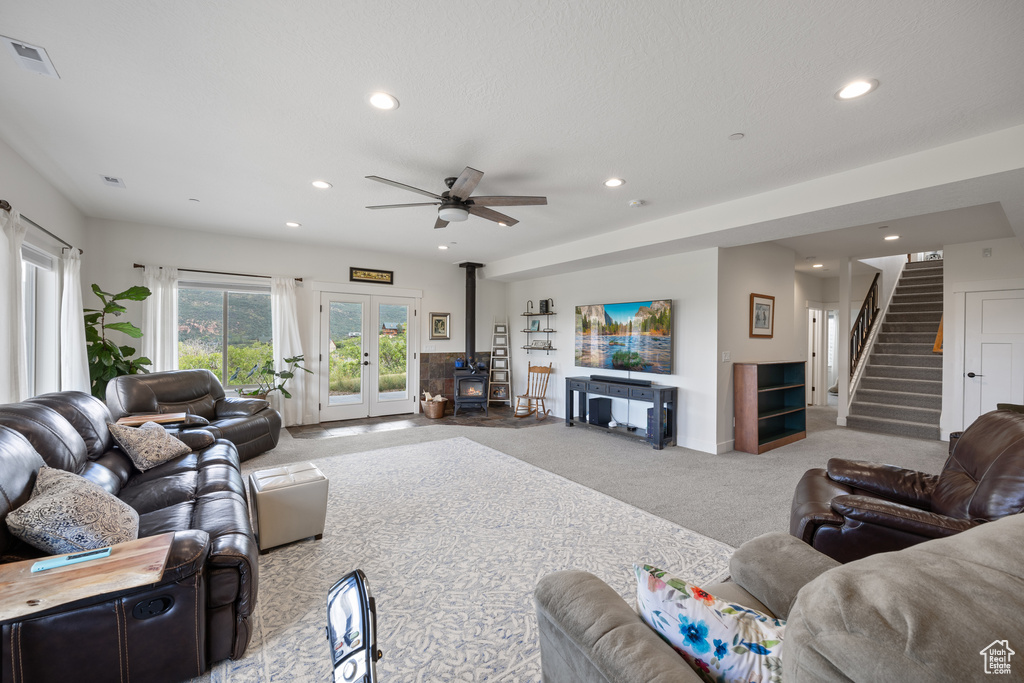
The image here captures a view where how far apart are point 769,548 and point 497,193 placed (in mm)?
3383

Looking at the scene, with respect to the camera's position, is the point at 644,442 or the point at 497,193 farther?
the point at 644,442

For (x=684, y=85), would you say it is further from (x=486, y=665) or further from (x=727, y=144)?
(x=486, y=665)

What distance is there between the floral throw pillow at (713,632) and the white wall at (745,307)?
4.51 metres

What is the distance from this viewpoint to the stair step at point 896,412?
5984mm

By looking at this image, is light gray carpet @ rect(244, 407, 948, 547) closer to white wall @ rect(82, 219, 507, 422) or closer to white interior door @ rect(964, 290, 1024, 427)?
white interior door @ rect(964, 290, 1024, 427)

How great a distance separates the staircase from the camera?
615 cm

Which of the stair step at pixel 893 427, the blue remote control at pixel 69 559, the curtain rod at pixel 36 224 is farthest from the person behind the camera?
the stair step at pixel 893 427

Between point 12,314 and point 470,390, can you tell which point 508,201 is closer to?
point 12,314

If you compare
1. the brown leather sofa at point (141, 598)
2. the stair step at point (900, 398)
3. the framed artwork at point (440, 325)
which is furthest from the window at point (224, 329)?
the stair step at point (900, 398)

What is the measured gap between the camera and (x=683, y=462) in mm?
4645

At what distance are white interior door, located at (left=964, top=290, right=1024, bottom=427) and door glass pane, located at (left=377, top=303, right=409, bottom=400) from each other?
25.8 feet

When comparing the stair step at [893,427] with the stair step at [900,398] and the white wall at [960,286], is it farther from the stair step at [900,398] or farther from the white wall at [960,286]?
the stair step at [900,398]

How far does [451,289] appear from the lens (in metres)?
7.83

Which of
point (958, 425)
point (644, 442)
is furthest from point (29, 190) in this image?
point (958, 425)
